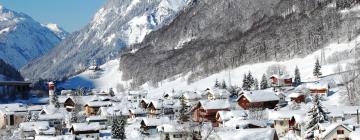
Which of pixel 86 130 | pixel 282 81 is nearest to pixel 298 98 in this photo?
pixel 86 130

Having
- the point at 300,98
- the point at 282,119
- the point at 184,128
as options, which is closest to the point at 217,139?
the point at 184,128

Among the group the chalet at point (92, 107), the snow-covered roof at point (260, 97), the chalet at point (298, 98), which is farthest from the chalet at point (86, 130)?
the chalet at point (92, 107)

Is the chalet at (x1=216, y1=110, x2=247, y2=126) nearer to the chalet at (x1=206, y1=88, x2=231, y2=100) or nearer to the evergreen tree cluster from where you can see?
the chalet at (x1=206, y1=88, x2=231, y2=100)

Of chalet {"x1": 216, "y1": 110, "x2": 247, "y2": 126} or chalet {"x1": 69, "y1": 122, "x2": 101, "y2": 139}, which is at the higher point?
chalet {"x1": 216, "y1": 110, "x2": 247, "y2": 126}

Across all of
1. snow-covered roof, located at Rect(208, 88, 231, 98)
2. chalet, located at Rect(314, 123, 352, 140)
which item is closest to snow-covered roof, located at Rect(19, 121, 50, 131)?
chalet, located at Rect(314, 123, 352, 140)

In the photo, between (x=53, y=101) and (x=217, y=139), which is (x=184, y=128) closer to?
(x=217, y=139)

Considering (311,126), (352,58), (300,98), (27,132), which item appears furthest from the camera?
(352,58)

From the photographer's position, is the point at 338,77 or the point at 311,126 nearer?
the point at 311,126

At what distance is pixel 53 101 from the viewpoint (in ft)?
547

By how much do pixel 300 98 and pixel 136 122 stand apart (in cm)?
3288

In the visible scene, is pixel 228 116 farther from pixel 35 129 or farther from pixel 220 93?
pixel 220 93

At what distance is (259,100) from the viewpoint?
119 meters

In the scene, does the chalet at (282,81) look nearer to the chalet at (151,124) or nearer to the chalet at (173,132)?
the chalet at (151,124)

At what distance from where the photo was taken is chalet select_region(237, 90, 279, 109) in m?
119
